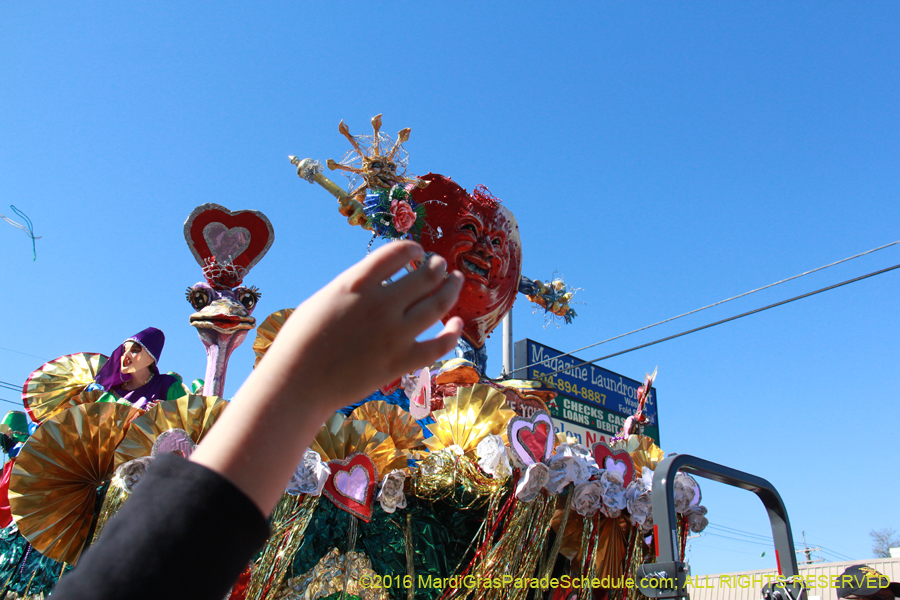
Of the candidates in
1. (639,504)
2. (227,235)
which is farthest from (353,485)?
(227,235)

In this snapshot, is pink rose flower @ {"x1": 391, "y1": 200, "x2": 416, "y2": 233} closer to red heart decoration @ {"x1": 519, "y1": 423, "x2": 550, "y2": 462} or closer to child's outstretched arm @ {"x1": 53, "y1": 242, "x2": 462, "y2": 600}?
red heart decoration @ {"x1": 519, "y1": 423, "x2": 550, "y2": 462}

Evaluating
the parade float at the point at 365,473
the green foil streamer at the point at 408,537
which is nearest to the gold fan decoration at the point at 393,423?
the parade float at the point at 365,473

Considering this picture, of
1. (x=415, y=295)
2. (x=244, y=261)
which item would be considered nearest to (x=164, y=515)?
(x=415, y=295)

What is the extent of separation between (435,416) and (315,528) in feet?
4.15

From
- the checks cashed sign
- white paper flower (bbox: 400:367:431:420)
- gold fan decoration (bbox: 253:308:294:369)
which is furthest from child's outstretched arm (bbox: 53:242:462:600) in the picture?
the checks cashed sign

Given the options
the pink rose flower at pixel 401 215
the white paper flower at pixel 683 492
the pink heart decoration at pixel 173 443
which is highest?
the pink rose flower at pixel 401 215

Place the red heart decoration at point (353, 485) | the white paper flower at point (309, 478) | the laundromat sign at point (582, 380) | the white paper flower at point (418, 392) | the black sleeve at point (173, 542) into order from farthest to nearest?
the laundromat sign at point (582, 380)
the white paper flower at point (418, 392)
the red heart decoration at point (353, 485)
the white paper flower at point (309, 478)
the black sleeve at point (173, 542)

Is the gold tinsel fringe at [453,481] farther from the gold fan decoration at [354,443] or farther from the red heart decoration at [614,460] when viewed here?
the red heart decoration at [614,460]

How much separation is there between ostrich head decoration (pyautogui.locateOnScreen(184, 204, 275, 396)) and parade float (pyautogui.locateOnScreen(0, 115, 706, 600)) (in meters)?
0.01

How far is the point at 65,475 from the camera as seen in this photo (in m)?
3.67

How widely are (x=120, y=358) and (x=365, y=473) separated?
8.32 ft

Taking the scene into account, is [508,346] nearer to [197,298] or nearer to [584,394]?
[584,394]

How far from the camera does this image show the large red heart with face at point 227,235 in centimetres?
511

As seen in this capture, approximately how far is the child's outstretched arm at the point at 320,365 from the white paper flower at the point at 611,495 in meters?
3.81
